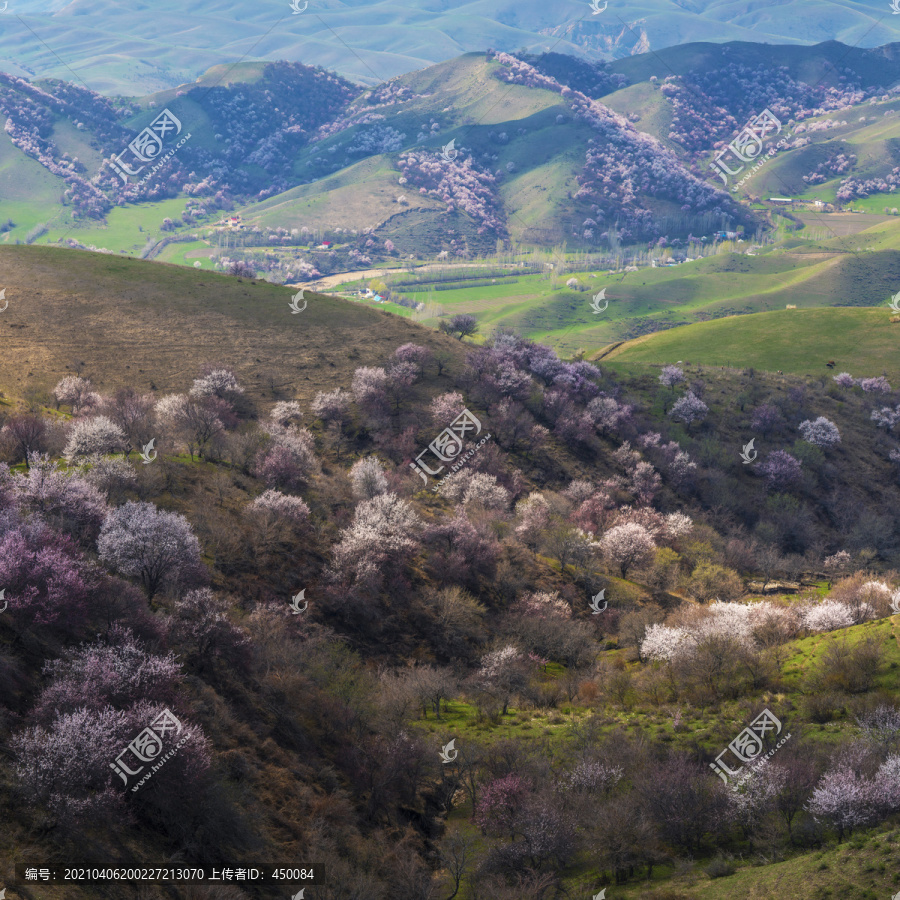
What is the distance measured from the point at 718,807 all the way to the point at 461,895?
11.7m

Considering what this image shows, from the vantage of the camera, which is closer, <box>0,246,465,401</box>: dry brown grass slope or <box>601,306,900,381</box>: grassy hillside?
<box>0,246,465,401</box>: dry brown grass slope

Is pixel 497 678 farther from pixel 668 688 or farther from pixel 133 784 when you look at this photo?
pixel 133 784

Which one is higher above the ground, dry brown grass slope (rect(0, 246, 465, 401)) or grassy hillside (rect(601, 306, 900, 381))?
dry brown grass slope (rect(0, 246, 465, 401))

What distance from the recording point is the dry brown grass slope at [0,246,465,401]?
76500 millimetres

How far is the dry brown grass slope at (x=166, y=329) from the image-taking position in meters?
76.5

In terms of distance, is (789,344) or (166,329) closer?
(166,329)

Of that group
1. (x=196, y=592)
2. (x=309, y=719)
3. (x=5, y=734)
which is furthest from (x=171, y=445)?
(x=5, y=734)

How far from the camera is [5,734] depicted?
79.5ft

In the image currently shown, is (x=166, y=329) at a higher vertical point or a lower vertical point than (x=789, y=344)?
higher

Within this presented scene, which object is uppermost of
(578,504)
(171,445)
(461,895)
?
(171,445)

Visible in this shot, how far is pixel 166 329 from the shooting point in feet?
283

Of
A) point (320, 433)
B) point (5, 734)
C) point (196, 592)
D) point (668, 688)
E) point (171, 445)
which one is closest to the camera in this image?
point (5, 734)

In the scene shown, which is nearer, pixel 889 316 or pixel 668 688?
pixel 668 688

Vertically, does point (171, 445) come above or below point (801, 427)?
above
